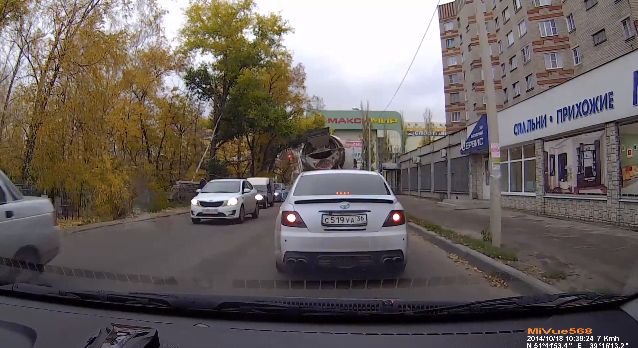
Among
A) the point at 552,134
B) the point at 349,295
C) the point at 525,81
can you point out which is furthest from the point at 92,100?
the point at 525,81

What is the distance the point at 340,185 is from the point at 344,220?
2.98 ft

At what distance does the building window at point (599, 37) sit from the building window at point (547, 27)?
8.40 meters

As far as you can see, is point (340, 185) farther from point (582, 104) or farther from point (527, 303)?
point (582, 104)

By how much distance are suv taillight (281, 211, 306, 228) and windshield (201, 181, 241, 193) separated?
30.4 feet

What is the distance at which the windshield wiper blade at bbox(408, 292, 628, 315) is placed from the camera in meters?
2.86

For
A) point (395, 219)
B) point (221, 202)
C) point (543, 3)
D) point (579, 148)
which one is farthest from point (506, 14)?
point (395, 219)

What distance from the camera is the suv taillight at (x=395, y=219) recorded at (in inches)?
211

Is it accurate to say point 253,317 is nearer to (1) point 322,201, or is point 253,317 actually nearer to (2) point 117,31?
(1) point 322,201

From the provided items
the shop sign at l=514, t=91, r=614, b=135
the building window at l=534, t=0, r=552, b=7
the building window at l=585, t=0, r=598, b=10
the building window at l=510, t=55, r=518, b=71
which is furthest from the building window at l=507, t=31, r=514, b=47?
the shop sign at l=514, t=91, r=614, b=135

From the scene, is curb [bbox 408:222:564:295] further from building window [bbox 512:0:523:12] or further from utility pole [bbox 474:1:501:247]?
building window [bbox 512:0:523:12]

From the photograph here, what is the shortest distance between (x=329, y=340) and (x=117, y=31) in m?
14.0

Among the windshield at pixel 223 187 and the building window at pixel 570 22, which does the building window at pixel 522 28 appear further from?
the windshield at pixel 223 187

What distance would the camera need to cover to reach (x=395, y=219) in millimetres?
5418

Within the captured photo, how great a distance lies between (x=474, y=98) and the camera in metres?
41.8
